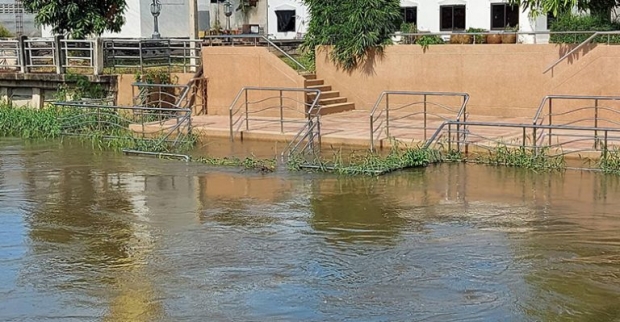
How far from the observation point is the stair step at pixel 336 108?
2231 centimetres

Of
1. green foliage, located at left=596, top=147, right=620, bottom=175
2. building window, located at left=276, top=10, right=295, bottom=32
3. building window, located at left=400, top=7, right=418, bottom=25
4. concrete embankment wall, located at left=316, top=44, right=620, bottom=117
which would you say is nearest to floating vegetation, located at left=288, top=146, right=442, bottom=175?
green foliage, located at left=596, top=147, right=620, bottom=175

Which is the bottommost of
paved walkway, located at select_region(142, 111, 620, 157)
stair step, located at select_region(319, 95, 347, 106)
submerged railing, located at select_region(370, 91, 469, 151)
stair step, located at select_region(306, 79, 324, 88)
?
paved walkway, located at select_region(142, 111, 620, 157)

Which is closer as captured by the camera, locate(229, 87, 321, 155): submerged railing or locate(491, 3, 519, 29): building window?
locate(229, 87, 321, 155): submerged railing

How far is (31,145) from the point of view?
19922mm

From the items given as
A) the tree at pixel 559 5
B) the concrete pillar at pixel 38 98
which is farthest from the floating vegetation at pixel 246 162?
the concrete pillar at pixel 38 98

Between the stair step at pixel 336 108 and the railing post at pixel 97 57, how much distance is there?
6.47 meters

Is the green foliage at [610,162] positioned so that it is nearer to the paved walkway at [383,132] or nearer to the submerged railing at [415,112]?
the paved walkway at [383,132]

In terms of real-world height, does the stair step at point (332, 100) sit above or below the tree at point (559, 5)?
below

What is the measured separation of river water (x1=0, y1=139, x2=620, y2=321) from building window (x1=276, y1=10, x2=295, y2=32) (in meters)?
25.9

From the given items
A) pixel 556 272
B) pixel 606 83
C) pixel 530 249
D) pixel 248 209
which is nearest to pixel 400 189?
pixel 248 209

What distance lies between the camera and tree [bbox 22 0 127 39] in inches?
1038

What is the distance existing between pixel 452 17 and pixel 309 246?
26224mm

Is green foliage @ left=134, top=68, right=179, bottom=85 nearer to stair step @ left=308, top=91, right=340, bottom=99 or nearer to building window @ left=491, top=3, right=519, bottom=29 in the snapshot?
stair step @ left=308, top=91, right=340, bottom=99

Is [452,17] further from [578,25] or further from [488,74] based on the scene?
[488,74]
